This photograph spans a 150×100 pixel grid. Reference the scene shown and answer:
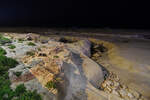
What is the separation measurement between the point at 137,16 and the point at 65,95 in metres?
35.4

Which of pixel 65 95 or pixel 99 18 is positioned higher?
pixel 99 18

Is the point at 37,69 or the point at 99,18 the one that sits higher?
the point at 99,18

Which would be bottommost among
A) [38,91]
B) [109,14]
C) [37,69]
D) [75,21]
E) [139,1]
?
[38,91]

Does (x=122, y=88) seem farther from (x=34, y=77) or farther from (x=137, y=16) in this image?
(x=137, y=16)

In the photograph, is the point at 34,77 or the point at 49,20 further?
the point at 49,20

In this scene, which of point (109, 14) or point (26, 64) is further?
point (109, 14)

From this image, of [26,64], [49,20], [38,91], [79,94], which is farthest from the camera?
[49,20]

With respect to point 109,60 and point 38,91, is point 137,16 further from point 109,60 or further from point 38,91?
point 38,91

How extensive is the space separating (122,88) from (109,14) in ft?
109

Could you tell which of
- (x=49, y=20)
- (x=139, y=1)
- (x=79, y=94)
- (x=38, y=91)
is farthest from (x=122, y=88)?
(x=49, y=20)

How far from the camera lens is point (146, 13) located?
31.3 metres

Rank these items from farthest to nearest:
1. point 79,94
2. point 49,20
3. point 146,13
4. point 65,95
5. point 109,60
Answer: point 49,20 → point 146,13 → point 109,60 → point 79,94 → point 65,95

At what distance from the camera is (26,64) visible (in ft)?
16.0

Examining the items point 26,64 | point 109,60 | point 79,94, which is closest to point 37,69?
point 26,64
